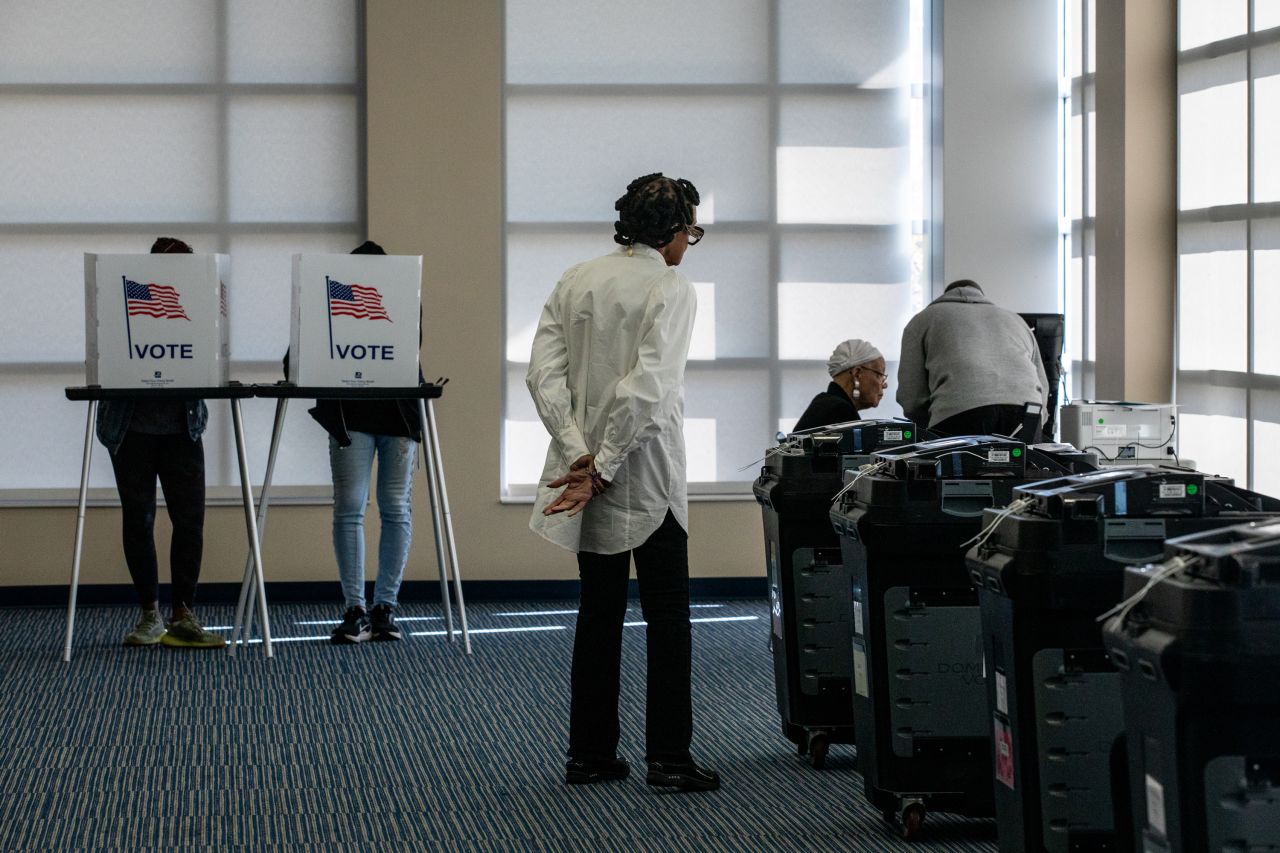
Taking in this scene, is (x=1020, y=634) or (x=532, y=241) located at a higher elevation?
(x=532, y=241)

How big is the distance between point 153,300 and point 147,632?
4.40ft

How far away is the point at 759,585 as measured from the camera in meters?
7.24

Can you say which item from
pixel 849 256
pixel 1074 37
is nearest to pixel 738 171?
pixel 849 256

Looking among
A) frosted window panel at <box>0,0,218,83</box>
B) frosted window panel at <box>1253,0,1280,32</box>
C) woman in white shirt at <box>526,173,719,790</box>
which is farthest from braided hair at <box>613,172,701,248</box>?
frosted window panel at <box>0,0,218,83</box>

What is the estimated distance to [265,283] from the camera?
714cm

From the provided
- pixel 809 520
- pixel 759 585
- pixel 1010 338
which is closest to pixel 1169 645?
pixel 809 520

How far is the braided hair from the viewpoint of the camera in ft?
11.9

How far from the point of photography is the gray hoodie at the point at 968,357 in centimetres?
Answer: 577

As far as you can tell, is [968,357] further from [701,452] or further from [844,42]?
[844,42]

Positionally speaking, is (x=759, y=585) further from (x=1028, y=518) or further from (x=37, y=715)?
(x=1028, y=518)

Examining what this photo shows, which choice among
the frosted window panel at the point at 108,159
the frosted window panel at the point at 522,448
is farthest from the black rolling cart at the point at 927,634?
the frosted window panel at the point at 108,159

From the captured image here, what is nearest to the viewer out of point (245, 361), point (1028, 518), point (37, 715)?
point (1028, 518)

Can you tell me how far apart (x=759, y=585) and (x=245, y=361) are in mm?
2693

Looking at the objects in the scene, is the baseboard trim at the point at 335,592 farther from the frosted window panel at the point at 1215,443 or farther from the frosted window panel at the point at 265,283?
the frosted window panel at the point at 1215,443
